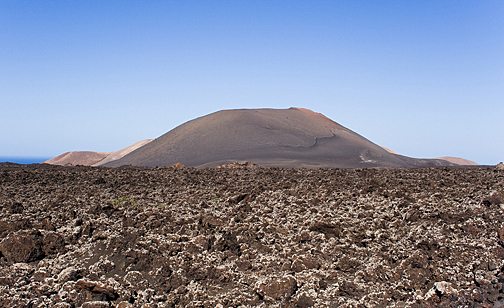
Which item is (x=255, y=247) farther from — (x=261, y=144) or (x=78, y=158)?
(x=78, y=158)

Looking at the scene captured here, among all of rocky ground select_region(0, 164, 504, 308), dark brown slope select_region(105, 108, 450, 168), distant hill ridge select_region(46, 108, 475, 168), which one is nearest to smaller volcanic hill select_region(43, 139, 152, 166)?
distant hill ridge select_region(46, 108, 475, 168)

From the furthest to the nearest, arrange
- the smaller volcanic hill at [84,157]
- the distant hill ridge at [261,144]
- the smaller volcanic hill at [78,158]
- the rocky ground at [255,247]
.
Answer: the smaller volcanic hill at [78,158] → the smaller volcanic hill at [84,157] → the distant hill ridge at [261,144] → the rocky ground at [255,247]

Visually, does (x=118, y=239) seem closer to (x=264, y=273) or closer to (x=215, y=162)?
(x=264, y=273)

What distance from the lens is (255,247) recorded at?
6000 mm

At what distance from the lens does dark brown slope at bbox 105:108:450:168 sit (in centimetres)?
3497

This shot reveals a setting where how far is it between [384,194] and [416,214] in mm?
923

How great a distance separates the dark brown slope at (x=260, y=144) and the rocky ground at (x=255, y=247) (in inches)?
861

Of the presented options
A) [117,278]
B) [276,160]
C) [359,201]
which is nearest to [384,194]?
[359,201]

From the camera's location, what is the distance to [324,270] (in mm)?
5586

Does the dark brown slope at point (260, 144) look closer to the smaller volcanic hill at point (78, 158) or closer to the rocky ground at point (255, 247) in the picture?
the rocky ground at point (255, 247)

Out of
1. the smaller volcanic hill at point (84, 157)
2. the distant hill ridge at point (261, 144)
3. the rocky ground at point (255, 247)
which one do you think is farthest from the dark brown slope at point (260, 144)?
the rocky ground at point (255, 247)

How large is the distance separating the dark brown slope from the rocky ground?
21.9 metres

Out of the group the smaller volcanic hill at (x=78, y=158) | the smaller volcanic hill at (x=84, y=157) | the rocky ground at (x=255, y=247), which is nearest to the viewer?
the rocky ground at (x=255, y=247)

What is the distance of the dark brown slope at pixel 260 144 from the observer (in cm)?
3497
